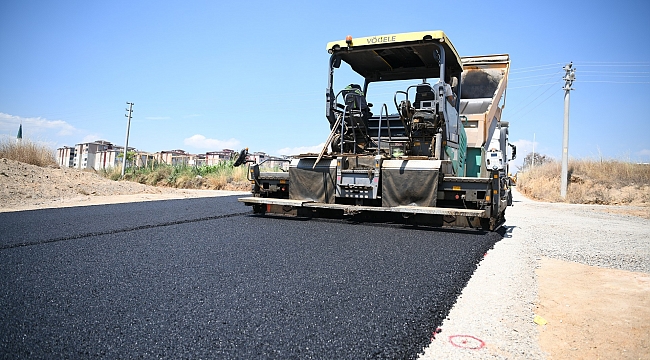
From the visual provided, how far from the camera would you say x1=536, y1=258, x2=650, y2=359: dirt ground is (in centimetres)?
186

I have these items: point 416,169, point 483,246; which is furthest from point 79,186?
point 483,246

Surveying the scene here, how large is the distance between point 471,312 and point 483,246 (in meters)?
1.81

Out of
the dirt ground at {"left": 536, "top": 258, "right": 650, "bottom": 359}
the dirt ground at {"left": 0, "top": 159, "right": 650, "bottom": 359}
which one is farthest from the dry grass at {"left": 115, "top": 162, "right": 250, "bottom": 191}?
the dirt ground at {"left": 536, "top": 258, "right": 650, "bottom": 359}

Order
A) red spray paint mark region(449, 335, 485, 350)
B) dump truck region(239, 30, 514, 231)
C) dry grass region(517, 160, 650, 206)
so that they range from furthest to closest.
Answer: dry grass region(517, 160, 650, 206) → dump truck region(239, 30, 514, 231) → red spray paint mark region(449, 335, 485, 350)

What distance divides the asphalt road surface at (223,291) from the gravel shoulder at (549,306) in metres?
0.13

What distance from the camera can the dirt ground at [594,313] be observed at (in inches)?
73.2

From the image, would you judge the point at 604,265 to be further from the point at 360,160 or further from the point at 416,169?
the point at 360,160

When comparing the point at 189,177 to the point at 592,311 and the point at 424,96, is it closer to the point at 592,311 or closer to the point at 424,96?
the point at 424,96

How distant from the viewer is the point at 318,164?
5.20 m

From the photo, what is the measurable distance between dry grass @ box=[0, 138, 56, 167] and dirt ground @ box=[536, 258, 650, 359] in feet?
40.8

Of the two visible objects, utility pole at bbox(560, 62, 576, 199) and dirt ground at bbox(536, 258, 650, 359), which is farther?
utility pole at bbox(560, 62, 576, 199)

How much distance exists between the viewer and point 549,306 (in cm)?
248

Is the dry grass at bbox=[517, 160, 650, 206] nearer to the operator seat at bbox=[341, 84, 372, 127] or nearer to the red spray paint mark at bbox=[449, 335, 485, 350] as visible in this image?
the operator seat at bbox=[341, 84, 372, 127]

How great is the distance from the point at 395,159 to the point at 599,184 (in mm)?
14405
